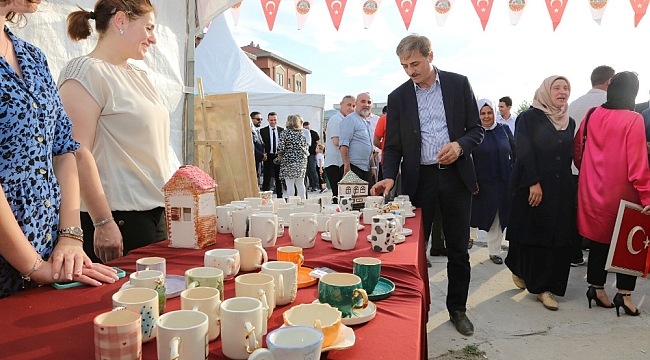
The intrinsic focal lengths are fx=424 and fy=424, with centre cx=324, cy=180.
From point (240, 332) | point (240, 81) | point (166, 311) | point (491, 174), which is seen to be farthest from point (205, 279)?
point (240, 81)

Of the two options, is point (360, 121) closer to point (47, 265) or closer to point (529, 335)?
point (529, 335)

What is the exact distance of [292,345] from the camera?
0.69 meters

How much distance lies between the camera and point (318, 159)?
1068 cm

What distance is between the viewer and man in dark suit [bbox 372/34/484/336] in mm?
2357

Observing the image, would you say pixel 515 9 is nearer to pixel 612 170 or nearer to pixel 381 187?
pixel 612 170

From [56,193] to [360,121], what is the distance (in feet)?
12.1

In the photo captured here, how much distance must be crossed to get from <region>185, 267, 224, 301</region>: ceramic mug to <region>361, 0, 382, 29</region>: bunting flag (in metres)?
5.16

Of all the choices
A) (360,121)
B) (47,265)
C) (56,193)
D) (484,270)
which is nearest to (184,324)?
(47,265)

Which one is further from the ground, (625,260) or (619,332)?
(625,260)

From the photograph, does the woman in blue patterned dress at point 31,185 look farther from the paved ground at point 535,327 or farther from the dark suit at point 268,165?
the dark suit at point 268,165

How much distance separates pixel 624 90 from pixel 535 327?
1.66 m

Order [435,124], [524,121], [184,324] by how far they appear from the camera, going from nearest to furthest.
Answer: [184,324] < [435,124] < [524,121]

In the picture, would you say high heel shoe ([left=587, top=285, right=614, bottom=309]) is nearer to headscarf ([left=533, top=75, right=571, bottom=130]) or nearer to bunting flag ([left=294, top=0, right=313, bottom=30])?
headscarf ([left=533, top=75, right=571, bottom=130])

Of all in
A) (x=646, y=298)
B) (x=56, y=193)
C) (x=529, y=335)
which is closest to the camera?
(x=56, y=193)
